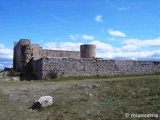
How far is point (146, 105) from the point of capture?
7.98m

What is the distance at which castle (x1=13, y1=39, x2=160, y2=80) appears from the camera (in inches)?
798

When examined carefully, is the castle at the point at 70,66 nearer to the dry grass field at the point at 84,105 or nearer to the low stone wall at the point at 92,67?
the low stone wall at the point at 92,67

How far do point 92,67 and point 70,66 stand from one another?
2.20m

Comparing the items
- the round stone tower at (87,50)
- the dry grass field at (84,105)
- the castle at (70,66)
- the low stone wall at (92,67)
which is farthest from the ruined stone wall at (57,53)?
the dry grass field at (84,105)

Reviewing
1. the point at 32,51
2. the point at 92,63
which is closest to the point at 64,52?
the point at 32,51

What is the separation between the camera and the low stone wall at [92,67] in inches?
797

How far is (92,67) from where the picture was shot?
2177cm

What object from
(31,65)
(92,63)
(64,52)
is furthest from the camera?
(64,52)

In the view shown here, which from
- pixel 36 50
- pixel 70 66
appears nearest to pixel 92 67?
pixel 70 66

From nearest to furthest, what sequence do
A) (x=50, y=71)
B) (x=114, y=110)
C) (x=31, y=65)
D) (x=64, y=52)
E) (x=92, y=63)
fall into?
(x=114, y=110)
(x=50, y=71)
(x=92, y=63)
(x=31, y=65)
(x=64, y=52)

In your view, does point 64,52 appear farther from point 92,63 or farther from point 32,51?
point 92,63

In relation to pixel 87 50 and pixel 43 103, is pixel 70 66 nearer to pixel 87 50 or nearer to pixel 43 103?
pixel 87 50

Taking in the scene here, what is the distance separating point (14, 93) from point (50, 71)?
799 cm

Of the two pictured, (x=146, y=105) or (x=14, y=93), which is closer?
(x=146, y=105)
